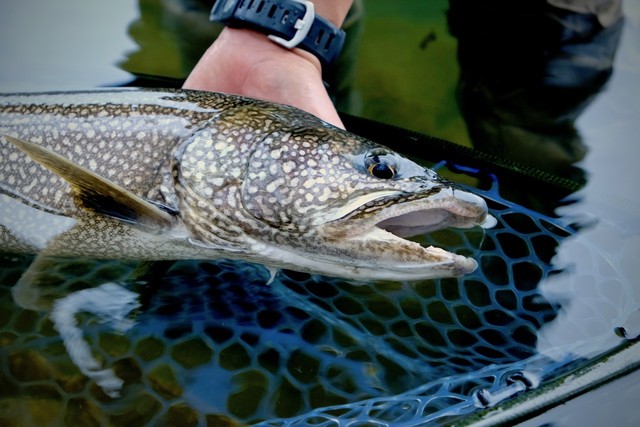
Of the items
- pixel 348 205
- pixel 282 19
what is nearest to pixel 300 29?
pixel 282 19

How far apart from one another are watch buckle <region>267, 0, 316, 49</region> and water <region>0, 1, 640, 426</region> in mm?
996

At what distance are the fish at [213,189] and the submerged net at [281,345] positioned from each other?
20cm

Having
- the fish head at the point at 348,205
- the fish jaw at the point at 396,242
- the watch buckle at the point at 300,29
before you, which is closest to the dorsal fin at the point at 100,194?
the fish head at the point at 348,205

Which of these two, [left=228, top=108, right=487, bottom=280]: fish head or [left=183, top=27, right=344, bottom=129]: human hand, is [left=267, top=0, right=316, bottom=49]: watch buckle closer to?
[left=183, top=27, right=344, bottom=129]: human hand

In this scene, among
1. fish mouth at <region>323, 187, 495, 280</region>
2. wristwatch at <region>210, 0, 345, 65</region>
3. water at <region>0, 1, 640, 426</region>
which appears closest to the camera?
fish mouth at <region>323, 187, 495, 280</region>

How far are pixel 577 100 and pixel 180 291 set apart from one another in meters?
2.43

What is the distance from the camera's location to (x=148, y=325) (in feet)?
6.27

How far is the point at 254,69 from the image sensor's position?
2605mm

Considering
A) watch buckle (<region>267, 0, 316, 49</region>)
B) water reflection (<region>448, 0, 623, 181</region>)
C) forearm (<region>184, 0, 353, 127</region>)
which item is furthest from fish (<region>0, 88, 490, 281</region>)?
water reflection (<region>448, 0, 623, 181</region>)

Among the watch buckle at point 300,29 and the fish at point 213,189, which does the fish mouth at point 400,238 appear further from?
the watch buckle at point 300,29

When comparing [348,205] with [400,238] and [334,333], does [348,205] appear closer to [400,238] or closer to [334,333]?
[400,238]

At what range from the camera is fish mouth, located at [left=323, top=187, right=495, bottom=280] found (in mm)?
1600

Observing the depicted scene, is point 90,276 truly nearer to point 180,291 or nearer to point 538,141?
point 180,291

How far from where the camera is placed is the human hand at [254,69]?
2.47 metres
